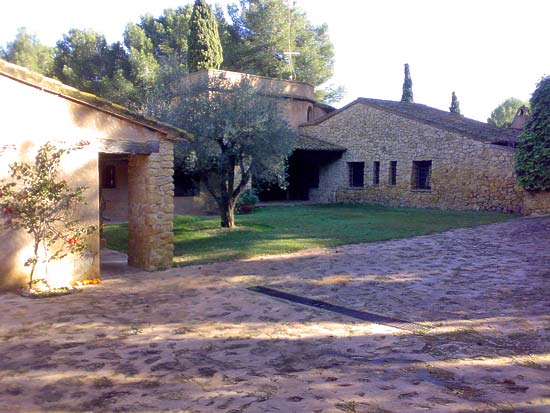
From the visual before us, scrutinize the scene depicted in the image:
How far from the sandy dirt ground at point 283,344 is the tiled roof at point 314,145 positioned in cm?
1754

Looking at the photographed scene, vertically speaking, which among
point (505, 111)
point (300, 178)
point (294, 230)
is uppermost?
point (505, 111)

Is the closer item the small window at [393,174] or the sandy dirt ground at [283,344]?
the sandy dirt ground at [283,344]

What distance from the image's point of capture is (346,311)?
700 cm

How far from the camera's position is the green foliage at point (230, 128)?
13750 mm

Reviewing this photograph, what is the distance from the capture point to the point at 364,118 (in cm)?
2677

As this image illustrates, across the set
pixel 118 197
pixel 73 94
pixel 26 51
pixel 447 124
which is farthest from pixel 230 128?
pixel 26 51

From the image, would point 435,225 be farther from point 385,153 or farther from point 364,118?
point 364,118

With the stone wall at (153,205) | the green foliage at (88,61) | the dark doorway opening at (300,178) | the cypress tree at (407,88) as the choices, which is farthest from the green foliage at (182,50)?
the stone wall at (153,205)

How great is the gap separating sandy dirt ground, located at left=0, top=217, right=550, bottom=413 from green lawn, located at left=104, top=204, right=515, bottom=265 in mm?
2657

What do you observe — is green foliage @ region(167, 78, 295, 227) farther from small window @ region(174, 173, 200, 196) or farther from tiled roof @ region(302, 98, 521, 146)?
tiled roof @ region(302, 98, 521, 146)

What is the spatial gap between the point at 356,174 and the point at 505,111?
4425cm

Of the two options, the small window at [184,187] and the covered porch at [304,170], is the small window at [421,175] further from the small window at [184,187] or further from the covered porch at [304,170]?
the small window at [184,187]

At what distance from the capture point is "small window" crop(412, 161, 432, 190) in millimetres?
24191

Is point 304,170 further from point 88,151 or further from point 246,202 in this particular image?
point 88,151
